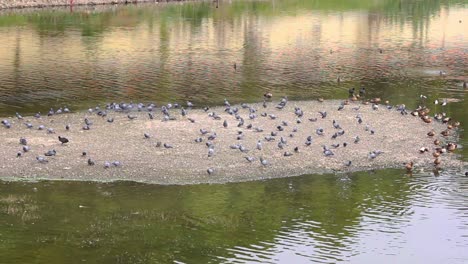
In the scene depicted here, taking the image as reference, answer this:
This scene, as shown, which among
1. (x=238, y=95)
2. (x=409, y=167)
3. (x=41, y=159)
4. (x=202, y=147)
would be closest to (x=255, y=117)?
(x=202, y=147)

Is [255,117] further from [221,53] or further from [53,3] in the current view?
[53,3]

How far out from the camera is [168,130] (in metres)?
24.3

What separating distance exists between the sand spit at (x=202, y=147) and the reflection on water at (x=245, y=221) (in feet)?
2.35

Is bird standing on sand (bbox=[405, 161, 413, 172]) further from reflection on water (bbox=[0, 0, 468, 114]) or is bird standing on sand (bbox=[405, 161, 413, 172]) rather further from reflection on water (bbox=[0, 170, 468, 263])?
reflection on water (bbox=[0, 0, 468, 114])

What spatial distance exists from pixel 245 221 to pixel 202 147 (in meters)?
5.29

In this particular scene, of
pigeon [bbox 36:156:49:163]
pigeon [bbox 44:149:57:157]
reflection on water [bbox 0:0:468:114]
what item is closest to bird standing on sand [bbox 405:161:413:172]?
pigeon [bbox 44:149:57:157]

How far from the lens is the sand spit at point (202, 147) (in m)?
20.6

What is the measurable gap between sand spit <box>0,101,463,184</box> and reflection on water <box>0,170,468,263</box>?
0.72 meters

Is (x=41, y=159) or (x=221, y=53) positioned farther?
(x=221, y=53)

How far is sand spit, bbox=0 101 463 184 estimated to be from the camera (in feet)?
67.7

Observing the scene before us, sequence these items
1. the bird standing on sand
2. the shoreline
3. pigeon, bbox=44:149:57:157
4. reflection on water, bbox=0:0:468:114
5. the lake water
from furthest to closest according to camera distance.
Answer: the shoreline → reflection on water, bbox=0:0:468:114 → the bird standing on sand → pigeon, bbox=44:149:57:157 → the lake water

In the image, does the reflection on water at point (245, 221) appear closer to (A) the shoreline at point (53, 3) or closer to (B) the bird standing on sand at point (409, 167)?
(B) the bird standing on sand at point (409, 167)

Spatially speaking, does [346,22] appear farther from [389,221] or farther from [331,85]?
[389,221]

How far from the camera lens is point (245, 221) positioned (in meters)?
17.5
